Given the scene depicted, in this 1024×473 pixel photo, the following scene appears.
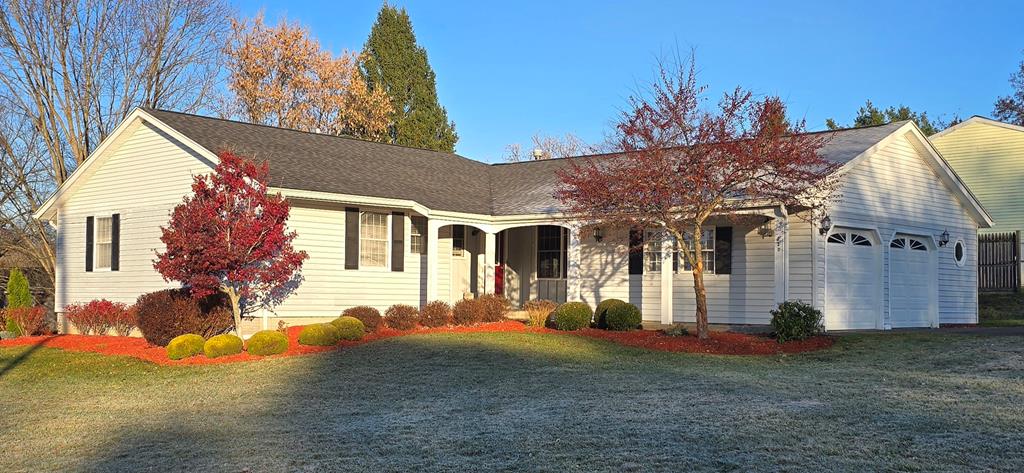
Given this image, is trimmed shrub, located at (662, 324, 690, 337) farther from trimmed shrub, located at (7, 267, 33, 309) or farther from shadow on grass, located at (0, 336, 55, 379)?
trimmed shrub, located at (7, 267, 33, 309)

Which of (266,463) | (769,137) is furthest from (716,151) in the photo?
(266,463)

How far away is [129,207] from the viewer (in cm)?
2225

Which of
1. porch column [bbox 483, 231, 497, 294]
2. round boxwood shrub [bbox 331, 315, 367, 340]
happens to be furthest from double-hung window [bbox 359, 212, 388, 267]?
round boxwood shrub [bbox 331, 315, 367, 340]

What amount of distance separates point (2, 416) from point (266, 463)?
18.0ft

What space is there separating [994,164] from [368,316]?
23.3 m

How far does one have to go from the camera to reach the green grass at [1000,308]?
25517 millimetres

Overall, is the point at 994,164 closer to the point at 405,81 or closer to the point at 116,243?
the point at 405,81

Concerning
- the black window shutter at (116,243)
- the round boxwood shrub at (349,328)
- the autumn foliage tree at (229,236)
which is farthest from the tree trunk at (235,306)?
the black window shutter at (116,243)

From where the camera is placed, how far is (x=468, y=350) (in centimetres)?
1617

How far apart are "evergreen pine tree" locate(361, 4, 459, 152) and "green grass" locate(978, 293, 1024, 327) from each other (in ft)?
79.7

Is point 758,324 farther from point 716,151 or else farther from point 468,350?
point 468,350

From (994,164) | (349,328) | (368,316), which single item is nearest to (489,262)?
(368,316)

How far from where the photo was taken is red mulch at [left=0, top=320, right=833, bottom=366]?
55.9 feet

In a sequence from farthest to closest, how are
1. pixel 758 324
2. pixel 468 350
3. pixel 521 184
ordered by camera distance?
pixel 521 184 → pixel 758 324 → pixel 468 350
